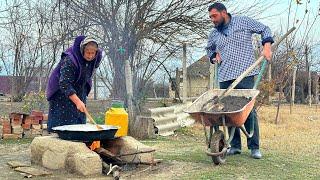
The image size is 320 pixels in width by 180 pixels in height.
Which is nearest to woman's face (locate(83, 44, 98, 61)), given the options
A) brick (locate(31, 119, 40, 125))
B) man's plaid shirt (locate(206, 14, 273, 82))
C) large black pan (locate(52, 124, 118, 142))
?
large black pan (locate(52, 124, 118, 142))

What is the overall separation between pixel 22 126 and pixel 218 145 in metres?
3.49

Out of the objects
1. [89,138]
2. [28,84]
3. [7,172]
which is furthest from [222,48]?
[28,84]

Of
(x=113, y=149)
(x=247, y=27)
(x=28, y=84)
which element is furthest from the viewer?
(x=28, y=84)

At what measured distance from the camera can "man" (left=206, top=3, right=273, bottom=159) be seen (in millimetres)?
5164

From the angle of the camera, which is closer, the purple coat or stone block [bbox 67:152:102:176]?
stone block [bbox 67:152:102:176]

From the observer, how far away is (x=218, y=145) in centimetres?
460

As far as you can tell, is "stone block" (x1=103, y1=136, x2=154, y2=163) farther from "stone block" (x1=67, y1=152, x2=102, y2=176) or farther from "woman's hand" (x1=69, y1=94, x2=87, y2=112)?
"woman's hand" (x1=69, y1=94, x2=87, y2=112)

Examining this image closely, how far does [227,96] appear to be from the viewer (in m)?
5.06

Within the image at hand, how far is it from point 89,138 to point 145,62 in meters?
6.52

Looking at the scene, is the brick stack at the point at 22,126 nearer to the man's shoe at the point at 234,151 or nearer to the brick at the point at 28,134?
the brick at the point at 28,134

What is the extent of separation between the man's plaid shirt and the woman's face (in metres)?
1.49

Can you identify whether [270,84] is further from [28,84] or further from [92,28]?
[28,84]

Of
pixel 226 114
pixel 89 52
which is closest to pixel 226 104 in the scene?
pixel 226 114

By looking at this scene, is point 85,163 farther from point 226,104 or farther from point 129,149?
point 226,104
